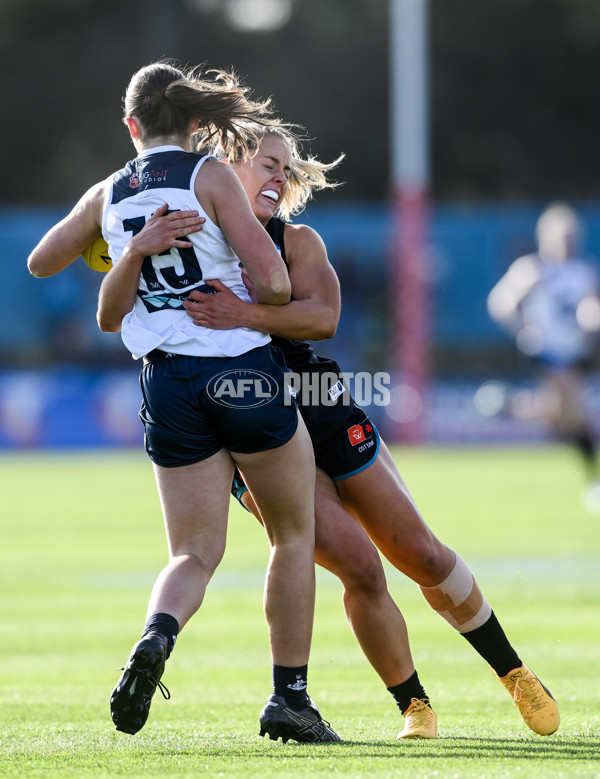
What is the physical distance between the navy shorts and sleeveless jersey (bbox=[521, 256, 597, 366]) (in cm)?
1140

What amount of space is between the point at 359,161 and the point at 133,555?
998 inches

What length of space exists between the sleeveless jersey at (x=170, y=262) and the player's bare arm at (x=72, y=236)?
9 centimetres

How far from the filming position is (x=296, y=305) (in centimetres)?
421

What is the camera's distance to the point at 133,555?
1034 cm

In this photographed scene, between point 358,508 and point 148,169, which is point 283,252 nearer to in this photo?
point 148,169

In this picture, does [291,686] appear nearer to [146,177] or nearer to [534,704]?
[534,704]

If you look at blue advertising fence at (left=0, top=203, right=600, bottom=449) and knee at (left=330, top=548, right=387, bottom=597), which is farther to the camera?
blue advertising fence at (left=0, top=203, right=600, bottom=449)

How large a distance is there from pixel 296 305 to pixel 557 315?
11483 millimetres

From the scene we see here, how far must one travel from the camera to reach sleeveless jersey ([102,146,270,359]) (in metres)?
4.02

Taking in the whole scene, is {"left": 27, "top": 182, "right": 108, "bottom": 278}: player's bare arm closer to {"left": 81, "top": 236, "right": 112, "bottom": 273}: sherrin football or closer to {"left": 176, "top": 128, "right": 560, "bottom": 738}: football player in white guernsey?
{"left": 81, "top": 236, "right": 112, "bottom": 273}: sherrin football

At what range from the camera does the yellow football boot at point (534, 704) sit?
4410 millimetres

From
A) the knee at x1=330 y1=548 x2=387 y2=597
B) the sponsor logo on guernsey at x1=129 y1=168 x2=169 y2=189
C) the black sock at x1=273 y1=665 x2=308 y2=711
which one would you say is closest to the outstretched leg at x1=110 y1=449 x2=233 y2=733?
the black sock at x1=273 y1=665 x2=308 y2=711

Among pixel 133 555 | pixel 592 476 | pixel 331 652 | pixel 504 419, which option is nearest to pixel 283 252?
pixel 331 652

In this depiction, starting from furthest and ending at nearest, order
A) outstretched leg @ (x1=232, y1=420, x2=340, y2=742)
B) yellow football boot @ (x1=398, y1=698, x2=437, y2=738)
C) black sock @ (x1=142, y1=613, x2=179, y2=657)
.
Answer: yellow football boot @ (x1=398, y1=698, x2=437, y2=738) < outstretched leg @ (x1=232, y1=420, x2=340, y2=742) < black sock @ (x1=142, y1=613, x2=179, y2=657)
